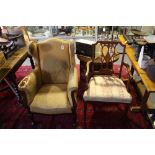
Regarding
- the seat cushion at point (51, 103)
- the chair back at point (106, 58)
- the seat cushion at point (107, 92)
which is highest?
the chair back at point (106, 58)

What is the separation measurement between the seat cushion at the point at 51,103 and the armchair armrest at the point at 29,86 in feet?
0.19

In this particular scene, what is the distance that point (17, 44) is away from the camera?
259 centimetres

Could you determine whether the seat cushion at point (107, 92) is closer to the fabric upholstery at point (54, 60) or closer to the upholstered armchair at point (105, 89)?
the upholstered armchair at point (105, 89)

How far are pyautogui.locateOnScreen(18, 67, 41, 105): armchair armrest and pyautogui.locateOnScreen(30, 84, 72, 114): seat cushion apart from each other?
0.06 m

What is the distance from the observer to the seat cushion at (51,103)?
69.1 inches

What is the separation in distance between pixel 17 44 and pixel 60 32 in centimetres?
191

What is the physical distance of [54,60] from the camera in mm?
2023

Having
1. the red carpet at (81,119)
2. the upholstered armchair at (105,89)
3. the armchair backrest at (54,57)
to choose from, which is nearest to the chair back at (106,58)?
the upholstered armchair at (105,89)

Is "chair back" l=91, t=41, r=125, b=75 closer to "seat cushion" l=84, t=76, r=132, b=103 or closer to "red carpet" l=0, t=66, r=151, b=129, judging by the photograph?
"seat cushion" l=84, t=76, r=132, b=103

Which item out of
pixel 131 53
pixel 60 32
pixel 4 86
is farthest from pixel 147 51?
pixel 60 32

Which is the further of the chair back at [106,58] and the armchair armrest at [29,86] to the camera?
the chair back at [106,58]

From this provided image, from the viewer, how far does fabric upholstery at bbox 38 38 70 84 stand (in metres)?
1.99

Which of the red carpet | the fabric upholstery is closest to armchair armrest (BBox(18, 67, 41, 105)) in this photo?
the fabric upholstery

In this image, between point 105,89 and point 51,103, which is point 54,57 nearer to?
point 51,103
